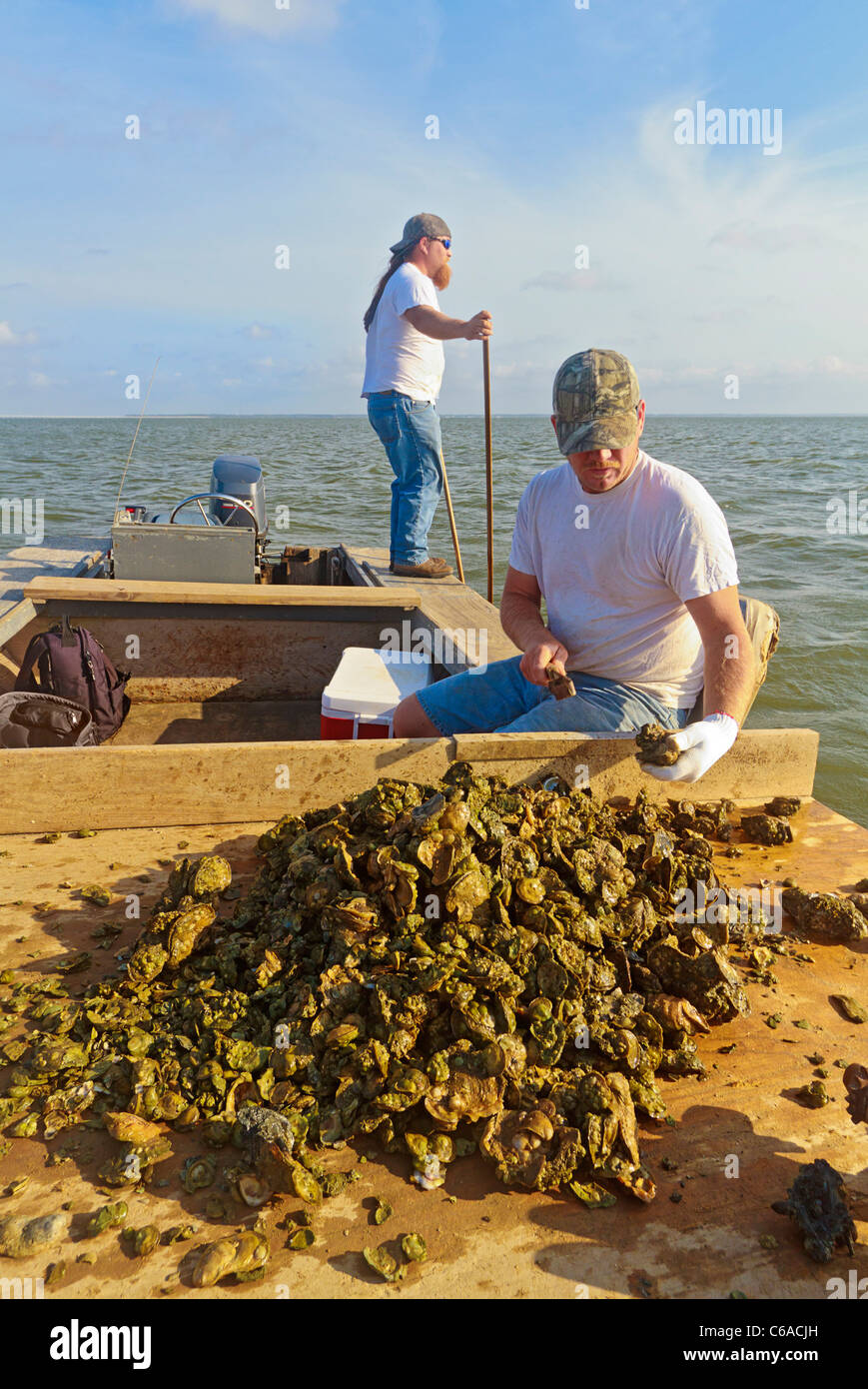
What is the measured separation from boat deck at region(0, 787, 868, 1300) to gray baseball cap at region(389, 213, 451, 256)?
5256mm

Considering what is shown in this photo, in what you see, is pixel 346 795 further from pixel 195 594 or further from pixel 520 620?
pixel 195 594

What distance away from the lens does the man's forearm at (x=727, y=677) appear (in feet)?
9.92

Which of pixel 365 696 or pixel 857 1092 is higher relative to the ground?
pixel 365 696

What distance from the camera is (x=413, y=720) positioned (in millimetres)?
→ 3871

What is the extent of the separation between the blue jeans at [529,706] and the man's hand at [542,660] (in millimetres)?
137

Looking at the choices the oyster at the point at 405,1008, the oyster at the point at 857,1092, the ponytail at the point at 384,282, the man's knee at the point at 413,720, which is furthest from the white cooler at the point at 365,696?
the ponytail at the point at 384,282

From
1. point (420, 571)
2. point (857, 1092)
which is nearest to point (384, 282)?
point (420, 571)

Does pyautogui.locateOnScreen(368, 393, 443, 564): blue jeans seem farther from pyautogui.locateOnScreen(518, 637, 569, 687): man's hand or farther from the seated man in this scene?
pyautogui.locateOnScreen(518, 637, 569, 687): man's hand

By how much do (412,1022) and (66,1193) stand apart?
826 mm

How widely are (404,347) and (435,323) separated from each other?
0.31 metres

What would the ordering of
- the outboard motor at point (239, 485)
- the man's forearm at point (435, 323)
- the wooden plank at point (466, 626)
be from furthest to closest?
1. the outboard motor at point (239, 485)
2. the man's forearm at point (435, 323)
3. the wooden plank at point (466, 626)

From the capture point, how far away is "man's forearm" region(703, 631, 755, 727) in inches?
119

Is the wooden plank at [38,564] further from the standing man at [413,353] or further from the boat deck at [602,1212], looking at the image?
the boat deck at [602,1212]

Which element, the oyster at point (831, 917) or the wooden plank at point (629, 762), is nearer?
the oyster at point (831, 917)
